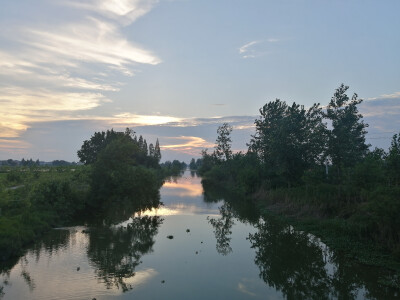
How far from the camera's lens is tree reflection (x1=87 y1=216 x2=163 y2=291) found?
16094 mm

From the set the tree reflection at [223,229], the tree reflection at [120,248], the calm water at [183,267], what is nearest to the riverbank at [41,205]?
the calm water at [183,267]

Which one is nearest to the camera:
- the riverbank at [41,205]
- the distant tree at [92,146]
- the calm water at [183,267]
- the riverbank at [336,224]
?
the calm water at [183,267]

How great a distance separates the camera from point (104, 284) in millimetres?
14773

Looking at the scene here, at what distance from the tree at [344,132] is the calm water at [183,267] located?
47.5 ft

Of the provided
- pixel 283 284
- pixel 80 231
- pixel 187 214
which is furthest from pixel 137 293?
pixel 187 214

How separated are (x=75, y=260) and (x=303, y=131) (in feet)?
104

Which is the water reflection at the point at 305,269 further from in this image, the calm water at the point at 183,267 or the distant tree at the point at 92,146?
the distant tree at the point at 92,146

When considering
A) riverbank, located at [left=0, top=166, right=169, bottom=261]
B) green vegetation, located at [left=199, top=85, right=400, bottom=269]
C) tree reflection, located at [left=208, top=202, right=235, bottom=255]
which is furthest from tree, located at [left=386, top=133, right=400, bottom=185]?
riverbank, located at [left=0, top=166, right=169, bottom=261]

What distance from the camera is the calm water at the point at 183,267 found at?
1420 cm

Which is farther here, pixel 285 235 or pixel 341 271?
pixel 285 235

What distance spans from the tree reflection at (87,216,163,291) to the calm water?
0.05 meters

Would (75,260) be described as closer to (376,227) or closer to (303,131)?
(376,227)

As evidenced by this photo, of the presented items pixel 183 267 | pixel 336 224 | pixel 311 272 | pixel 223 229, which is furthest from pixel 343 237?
pixel 183 267

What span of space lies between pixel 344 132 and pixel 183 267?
27.5 metres
